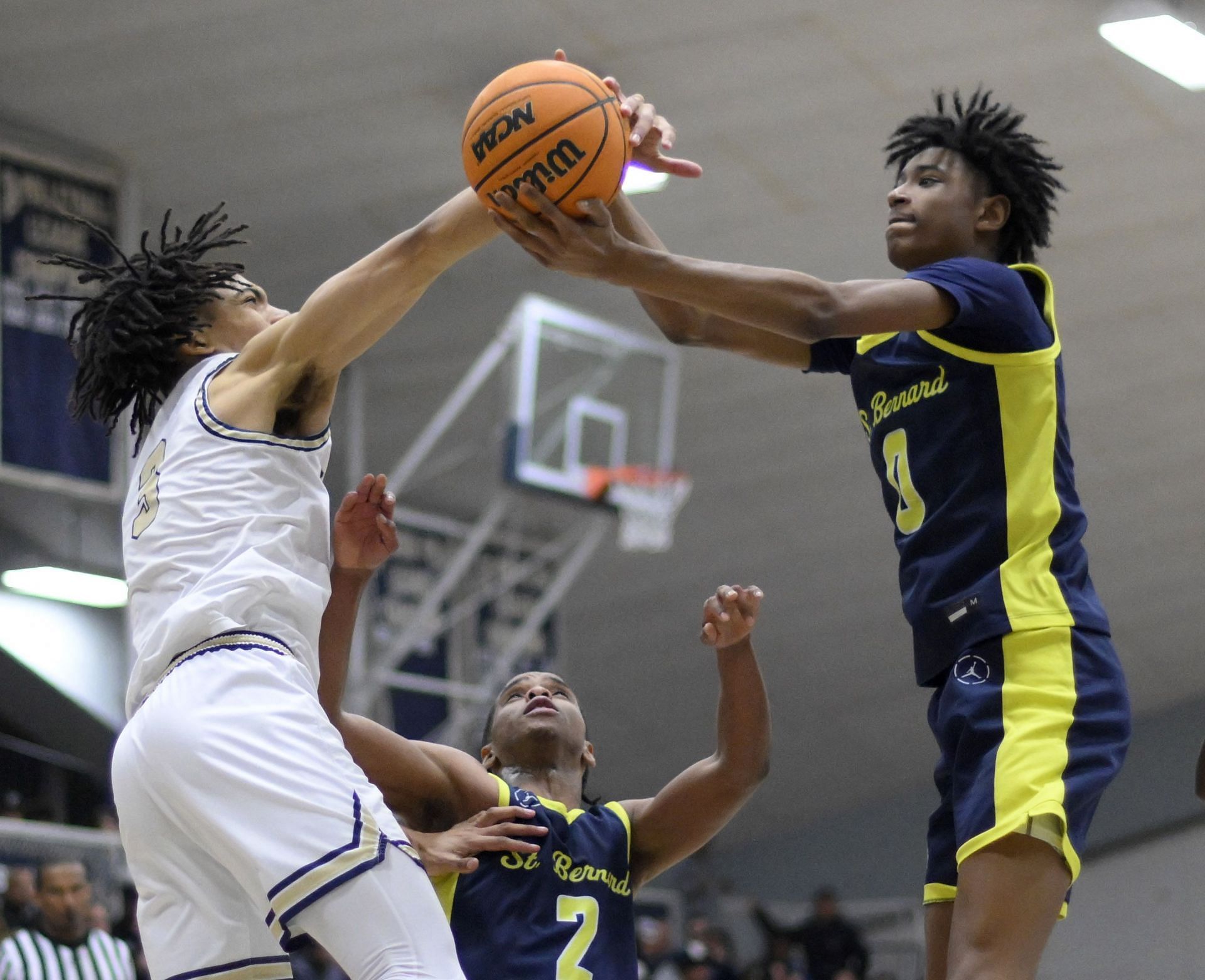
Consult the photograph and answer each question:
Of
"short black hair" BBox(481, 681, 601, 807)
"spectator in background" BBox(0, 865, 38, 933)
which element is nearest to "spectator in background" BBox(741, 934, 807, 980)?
"spectator in background" BBox(0, 865, 38, 933)

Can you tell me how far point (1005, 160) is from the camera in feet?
14.2

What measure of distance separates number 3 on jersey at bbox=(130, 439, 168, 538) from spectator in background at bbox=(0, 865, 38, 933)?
602 cm

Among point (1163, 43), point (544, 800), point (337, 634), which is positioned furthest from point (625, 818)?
point (1163, 43)

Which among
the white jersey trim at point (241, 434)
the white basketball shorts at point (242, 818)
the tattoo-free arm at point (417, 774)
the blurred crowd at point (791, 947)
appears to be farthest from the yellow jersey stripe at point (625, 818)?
the blurred crowd at point (791, 947)

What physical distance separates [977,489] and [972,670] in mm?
392

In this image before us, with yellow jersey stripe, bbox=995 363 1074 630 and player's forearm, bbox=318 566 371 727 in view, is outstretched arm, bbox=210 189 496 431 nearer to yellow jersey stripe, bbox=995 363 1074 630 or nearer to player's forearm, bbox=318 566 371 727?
player's forearm, bbox=318 566 371 727

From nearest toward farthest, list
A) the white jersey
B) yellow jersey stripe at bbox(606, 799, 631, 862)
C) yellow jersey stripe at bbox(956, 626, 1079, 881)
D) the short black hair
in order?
yellow jersey stripe at bbox(956, 626, 1079, 881), the white jersey, yellow jersey stripe at bbox(606, 799, 631, 862), the short black hair

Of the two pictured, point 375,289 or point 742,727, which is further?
point 742,727

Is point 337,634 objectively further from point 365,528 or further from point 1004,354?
point 1004,354

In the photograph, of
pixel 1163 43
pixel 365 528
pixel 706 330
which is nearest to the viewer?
pixel 365 528

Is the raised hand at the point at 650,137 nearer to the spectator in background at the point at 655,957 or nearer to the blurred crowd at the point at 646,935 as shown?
the blurred crowd at the point at 646,935

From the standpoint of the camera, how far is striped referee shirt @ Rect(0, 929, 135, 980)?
908 cm

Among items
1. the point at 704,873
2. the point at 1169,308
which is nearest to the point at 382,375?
the point at 1169,308

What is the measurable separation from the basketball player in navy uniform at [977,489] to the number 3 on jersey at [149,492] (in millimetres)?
946
